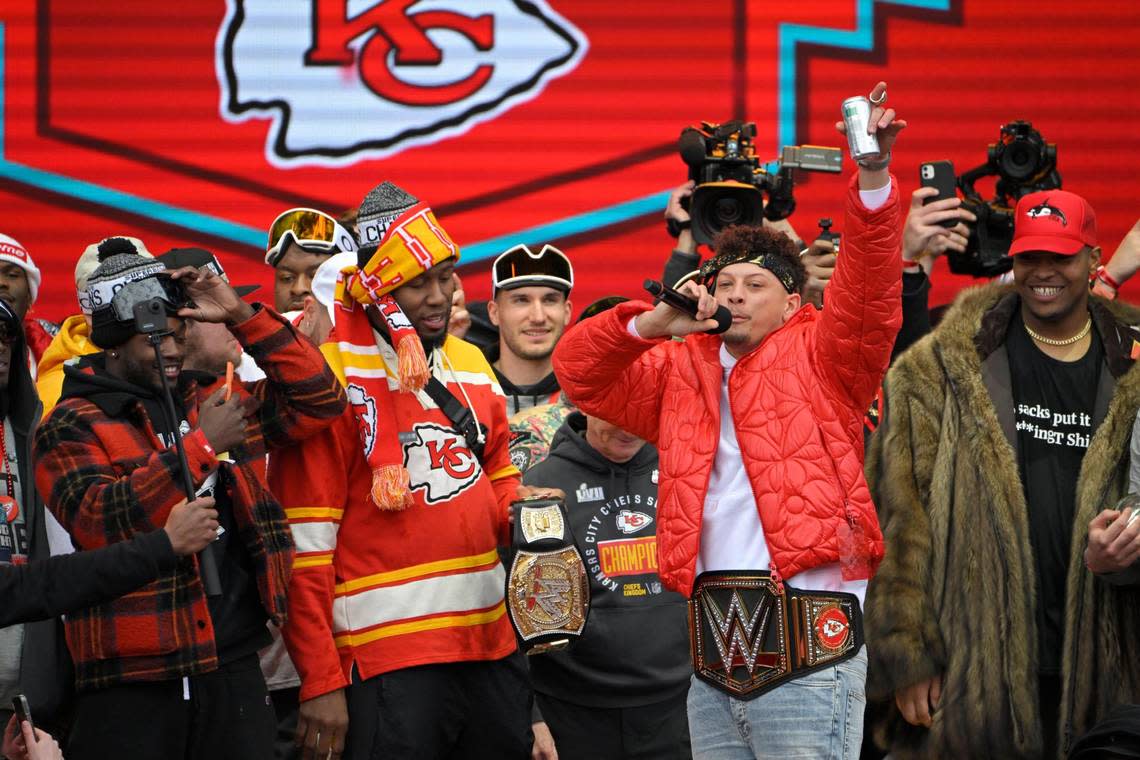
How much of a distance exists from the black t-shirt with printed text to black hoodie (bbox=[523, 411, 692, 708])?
3.59ft

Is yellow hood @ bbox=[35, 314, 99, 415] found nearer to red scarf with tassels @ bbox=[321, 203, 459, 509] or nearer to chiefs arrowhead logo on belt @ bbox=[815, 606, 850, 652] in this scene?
red scarf with tassels @ bbox=[321, 203, 459, 509]

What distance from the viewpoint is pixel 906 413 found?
479 centimetres

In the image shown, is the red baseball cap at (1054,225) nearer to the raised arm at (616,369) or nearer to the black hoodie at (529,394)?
the raised arm at (616,369)

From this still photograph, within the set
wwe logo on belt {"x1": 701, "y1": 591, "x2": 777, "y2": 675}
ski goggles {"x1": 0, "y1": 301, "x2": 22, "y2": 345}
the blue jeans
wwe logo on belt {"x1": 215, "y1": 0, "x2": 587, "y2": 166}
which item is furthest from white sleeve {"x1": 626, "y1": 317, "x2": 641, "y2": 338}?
wwe logo on belt {"x1": 215, "y1": 0, "x2": 587, "y2": 166}

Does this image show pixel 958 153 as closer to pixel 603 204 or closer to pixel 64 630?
pixel 603 204

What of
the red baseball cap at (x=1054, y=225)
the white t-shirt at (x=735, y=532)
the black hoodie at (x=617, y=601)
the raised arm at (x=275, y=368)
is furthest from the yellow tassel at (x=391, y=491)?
the red baseball cap at (x=1054, y=225)

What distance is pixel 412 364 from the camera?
416 cm

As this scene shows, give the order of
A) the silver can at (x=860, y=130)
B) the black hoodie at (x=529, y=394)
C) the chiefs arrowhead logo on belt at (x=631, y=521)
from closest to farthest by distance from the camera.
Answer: the silver can at (x=860, y=130) < the chiefs arrowhead logo on belt at (x=631, y=521) < the black hoodie at (x=529, y=394)

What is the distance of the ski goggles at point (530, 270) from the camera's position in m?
5.90

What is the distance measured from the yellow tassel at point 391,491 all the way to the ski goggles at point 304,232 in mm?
1708

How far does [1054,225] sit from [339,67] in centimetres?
340

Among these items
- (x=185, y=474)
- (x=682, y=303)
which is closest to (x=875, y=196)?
(x=682, y=303)

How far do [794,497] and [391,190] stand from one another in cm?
146

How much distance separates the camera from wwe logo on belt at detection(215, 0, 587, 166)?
271 inches
